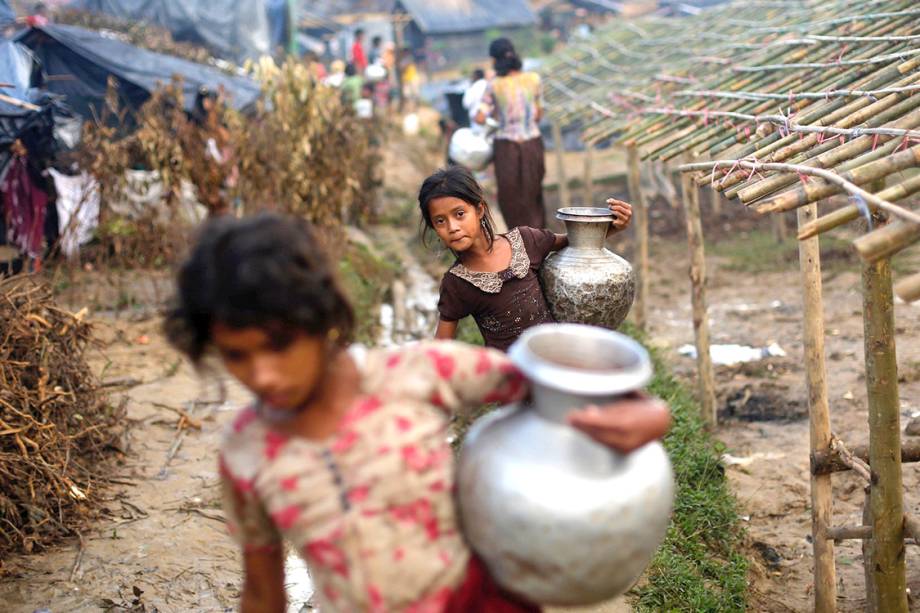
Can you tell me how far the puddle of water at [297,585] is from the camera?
3.91 metres

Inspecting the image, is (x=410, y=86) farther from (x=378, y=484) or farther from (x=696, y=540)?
(x=378, y=484)

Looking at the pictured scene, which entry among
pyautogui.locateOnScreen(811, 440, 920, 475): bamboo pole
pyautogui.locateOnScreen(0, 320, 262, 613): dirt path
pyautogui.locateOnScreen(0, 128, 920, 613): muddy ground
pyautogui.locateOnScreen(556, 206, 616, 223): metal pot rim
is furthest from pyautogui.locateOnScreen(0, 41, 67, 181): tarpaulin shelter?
pyautogui.locateOnScreen(811, 440, 920, 475): bamboo pole

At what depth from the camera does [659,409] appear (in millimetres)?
1628

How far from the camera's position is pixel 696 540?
4543 millimetres

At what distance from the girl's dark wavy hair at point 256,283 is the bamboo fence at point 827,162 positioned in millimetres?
1161

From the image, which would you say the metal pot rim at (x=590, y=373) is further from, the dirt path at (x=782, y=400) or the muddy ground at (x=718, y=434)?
the dirt path at (x=782, y=400)

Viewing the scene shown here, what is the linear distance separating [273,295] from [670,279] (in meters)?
8.83

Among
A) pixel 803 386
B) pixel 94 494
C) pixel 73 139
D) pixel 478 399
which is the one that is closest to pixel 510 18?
pixel 73 139

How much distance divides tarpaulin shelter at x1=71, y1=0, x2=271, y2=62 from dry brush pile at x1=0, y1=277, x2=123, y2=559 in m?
18.1

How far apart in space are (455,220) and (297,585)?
6.01 ft

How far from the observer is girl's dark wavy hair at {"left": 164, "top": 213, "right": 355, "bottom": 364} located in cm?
153

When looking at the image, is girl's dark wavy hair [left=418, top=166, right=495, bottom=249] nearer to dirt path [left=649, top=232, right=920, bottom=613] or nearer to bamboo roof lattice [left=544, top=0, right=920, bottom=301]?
bamboo roof lattice [left=544, top=0, right=920, bottom=301]

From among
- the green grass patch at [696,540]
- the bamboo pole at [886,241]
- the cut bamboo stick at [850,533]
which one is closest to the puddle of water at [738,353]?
the green grass patch at [696,540]

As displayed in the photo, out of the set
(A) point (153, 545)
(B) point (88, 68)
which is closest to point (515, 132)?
(A) point (153, 545)
